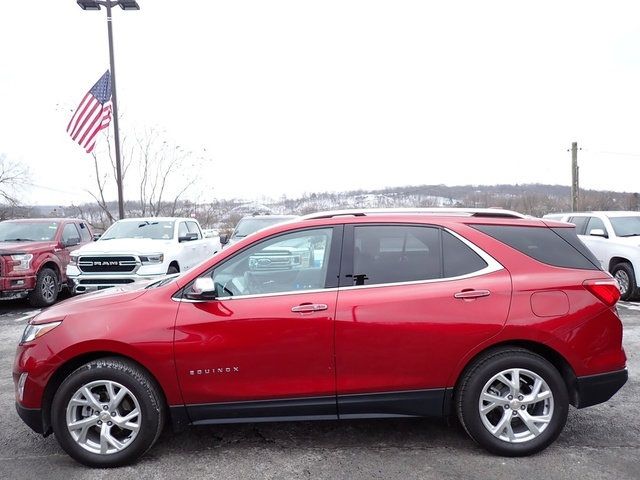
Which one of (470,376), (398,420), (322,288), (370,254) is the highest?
(370,254)

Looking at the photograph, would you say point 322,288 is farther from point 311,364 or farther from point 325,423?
point 325,423

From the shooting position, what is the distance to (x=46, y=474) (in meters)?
3.29

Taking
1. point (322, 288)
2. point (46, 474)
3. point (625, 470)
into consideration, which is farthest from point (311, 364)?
point (625, 470)

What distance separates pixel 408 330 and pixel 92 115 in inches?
540

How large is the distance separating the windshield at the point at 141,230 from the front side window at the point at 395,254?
24.1 feet

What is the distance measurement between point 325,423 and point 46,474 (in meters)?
2.00

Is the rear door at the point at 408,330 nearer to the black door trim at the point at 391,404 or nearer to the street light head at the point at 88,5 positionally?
the black door trim at the point at 391,404

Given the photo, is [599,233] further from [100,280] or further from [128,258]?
[100,280]

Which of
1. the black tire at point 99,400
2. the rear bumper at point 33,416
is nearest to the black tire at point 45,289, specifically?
the rear bumper at point 33,416

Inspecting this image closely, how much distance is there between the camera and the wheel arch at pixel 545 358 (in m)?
3.39

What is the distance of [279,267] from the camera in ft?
12.2

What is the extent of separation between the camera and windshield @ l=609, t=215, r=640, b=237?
10352 millimetres

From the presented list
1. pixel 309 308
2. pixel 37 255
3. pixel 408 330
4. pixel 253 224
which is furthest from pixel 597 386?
pixel 253 224

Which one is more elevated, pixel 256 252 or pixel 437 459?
pixel 256 252
